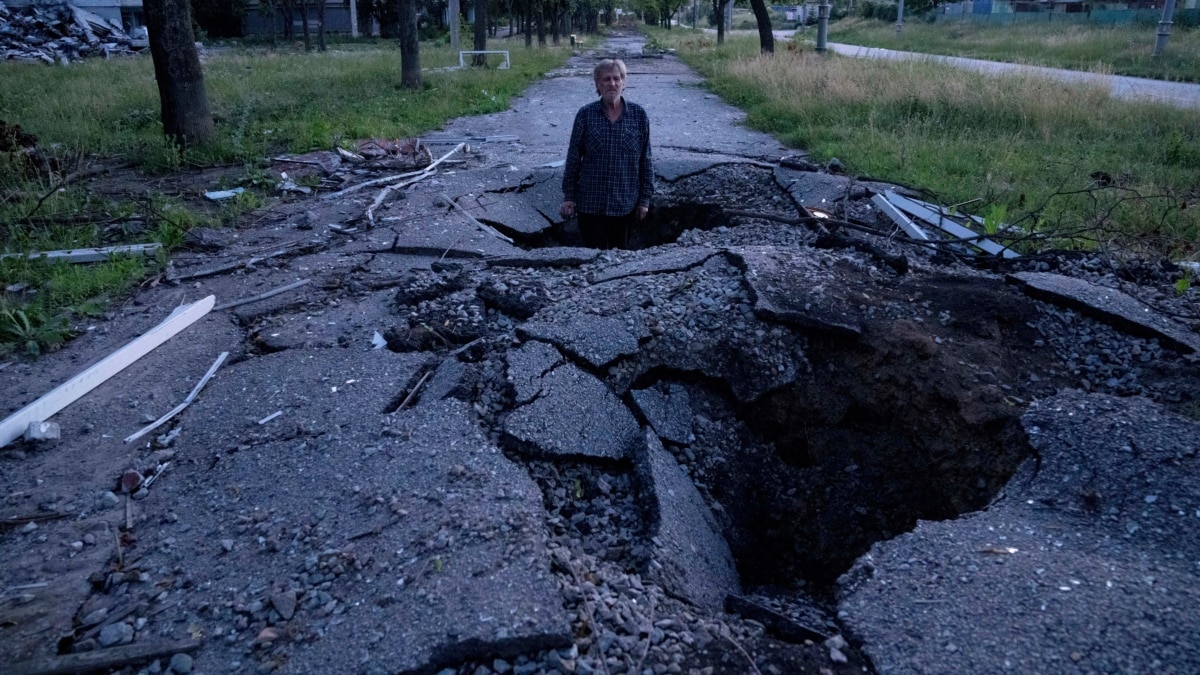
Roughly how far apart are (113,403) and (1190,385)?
16.7 ft

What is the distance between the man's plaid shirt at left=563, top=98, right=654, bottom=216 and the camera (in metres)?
5.67

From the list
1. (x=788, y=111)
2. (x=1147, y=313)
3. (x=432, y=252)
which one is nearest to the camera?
(x=1147, y=313)

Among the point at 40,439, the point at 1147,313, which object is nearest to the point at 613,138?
the point at 1147,313

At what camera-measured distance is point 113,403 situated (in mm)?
4004

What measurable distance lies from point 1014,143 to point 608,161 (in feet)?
21.3

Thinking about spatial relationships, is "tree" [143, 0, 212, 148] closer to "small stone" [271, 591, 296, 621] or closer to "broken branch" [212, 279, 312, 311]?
"broken branch" [212, 279, 312, 311]

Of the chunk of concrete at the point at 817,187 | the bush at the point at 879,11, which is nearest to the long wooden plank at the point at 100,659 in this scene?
the chunk of concrete at the point at 817,187

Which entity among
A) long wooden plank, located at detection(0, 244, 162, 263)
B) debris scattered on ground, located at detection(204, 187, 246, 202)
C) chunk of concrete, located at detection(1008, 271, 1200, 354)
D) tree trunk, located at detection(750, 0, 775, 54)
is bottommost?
long wooden plank, located at detection(0, 244, 162, 263)

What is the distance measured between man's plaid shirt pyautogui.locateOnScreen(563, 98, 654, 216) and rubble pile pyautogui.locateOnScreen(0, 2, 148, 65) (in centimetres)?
2676

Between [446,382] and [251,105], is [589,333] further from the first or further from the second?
[251,105]

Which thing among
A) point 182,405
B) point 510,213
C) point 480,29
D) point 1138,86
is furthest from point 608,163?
point 480,29

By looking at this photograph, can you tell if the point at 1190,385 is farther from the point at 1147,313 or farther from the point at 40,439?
the point at 40,439

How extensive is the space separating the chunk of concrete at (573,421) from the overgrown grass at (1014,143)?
386 centimetres

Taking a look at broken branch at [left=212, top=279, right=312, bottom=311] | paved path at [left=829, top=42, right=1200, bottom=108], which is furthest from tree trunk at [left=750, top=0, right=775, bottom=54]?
broken branch at [left=212, top=279, right=312, bottom=311]
